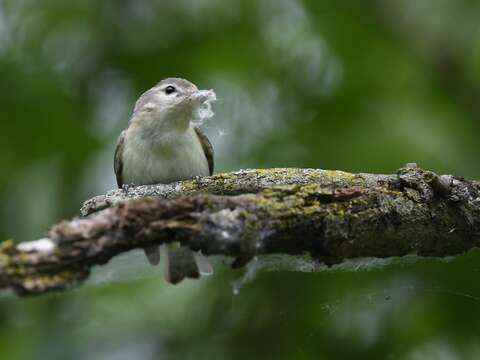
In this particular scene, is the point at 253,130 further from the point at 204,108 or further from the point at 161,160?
the point at 161,160

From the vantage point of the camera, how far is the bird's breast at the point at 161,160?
582 cm

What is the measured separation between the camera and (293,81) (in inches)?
280

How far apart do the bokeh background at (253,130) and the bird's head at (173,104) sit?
1.91 ft

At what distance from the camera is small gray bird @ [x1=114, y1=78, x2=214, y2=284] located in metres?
5.84

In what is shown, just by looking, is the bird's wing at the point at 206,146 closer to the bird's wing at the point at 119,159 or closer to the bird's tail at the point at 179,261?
the bird's wing at the point at 119,159

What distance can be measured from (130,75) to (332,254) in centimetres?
413

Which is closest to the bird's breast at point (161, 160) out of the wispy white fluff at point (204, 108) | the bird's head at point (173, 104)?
the bird's head at point (173, 104)

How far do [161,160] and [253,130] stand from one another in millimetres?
1318

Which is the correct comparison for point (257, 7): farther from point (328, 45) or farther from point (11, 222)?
point (11, 222)

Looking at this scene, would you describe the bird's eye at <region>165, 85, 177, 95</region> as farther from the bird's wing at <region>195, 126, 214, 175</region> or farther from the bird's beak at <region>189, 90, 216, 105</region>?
the bird's wing at <region>195, 126, 214, 175</region>

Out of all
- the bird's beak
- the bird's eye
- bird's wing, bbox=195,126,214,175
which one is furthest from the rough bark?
bird's wing, bbox=195,126,214,175

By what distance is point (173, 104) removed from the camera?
5.98 meters

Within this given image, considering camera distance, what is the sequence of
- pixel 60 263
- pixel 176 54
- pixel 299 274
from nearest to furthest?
pixel 60 263, pixel 299 274, pixel 176 54

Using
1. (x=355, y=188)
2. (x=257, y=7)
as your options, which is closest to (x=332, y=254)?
(x=355, y=188)
